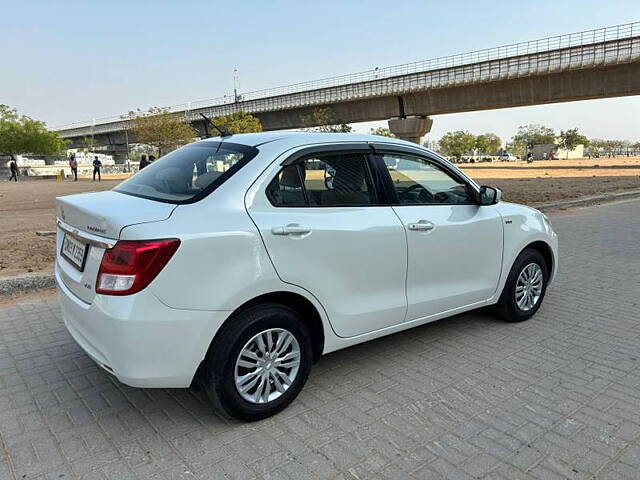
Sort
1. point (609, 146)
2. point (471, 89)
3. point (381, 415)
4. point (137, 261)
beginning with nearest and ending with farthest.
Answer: point (137, 261)
point (381, 415)
point (471, 89)
point (609, 146)

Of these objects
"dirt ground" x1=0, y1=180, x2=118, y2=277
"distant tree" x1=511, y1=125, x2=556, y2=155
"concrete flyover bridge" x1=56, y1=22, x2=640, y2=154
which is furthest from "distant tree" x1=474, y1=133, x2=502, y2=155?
"dirt ground" x1=0, y1=180, x2=118, y2=277

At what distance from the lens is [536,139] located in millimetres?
117000

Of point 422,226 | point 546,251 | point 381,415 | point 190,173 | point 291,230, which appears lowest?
point 381,415

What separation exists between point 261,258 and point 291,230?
0.84ft

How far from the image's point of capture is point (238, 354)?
2.74 metres

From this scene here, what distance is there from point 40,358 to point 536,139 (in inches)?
5051

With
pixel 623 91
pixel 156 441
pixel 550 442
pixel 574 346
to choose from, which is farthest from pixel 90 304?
pixel 623 91

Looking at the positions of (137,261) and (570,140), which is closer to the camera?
(137,261)

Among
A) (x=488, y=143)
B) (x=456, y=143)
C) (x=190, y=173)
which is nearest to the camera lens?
(x=190, y=173)

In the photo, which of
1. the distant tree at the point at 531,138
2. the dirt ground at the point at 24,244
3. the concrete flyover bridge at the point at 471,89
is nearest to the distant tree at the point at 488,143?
the distant tree at the point at 531,138

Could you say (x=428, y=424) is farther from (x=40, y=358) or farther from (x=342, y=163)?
(x=40, y=358)

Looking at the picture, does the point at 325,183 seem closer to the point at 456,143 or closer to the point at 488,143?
the point at 456,143

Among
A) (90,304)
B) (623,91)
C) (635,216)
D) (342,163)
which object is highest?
(623,91)

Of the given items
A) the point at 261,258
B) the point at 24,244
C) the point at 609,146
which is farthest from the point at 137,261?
the point at 609,146
